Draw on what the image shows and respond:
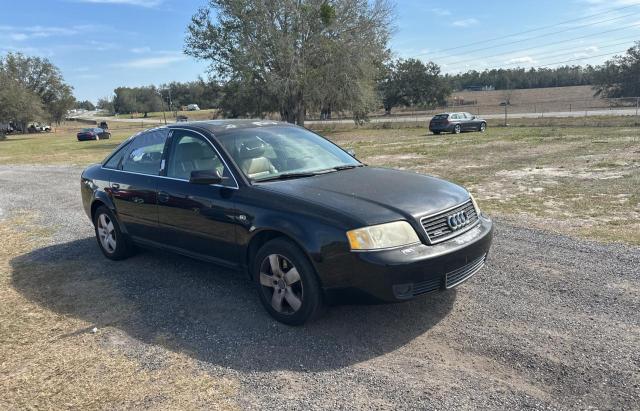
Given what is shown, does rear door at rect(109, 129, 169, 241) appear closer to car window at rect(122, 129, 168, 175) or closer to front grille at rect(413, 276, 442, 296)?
car window at rect(122, 129, 168, 175)

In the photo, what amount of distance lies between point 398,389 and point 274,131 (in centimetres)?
302

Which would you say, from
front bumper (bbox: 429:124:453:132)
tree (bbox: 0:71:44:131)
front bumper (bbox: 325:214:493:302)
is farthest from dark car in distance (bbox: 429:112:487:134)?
tree (bbox: 0:71:44:131)

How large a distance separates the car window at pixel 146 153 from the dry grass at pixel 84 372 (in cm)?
151

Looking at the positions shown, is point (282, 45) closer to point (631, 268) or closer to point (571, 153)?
point (571, 153)

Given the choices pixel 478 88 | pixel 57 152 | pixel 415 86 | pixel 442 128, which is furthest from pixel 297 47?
pixel 478 88

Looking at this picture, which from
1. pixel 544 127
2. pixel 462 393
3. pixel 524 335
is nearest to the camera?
pixel 462 393

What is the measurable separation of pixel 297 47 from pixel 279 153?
106 ft

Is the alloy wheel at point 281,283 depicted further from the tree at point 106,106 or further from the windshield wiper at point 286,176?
the tree at point 106,106

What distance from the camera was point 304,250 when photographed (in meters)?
3.76

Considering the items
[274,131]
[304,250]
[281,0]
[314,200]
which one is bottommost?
[304,250]

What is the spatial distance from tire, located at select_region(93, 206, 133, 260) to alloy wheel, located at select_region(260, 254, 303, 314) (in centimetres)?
255

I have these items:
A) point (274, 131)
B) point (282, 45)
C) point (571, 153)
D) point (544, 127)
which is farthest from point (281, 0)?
point (274, 131)

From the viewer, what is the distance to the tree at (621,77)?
63.6 meters

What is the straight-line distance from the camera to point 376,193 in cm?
401
